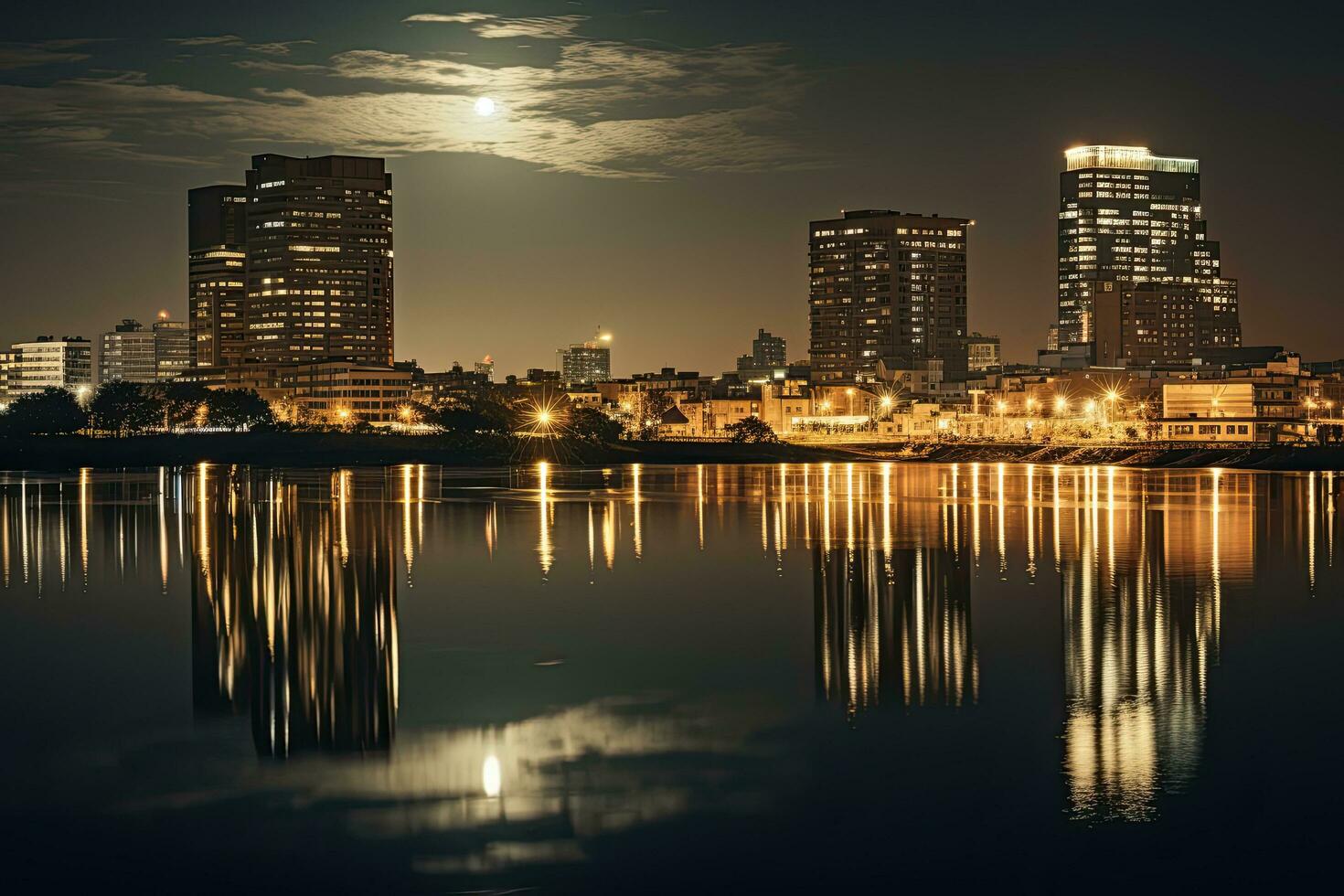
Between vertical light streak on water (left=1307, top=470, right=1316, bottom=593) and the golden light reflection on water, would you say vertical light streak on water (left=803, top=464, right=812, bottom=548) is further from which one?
vertical light streak on water (left=1307, top=470, right=1316, bottom=593)

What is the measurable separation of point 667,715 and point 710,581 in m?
17.4

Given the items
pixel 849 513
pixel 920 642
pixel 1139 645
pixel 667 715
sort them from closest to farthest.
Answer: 1. pixel 667 715
2. pixel 1139 645
3. pixel 920 642
4. pixel 849 513

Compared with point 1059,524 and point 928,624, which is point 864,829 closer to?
point 928,624

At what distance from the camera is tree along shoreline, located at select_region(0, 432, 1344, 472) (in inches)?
5600

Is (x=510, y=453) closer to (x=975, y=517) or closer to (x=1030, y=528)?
(x=975, y=517)

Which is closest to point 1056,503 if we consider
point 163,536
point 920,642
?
point 163,536

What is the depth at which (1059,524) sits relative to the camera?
60.3m

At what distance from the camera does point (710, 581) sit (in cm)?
4053

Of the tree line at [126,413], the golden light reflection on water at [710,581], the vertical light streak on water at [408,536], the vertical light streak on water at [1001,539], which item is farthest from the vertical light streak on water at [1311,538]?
the tree line at [126,413]

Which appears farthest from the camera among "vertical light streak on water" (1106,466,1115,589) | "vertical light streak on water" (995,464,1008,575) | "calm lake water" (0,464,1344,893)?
"vertical light streak on water" (995,464,1008,575)

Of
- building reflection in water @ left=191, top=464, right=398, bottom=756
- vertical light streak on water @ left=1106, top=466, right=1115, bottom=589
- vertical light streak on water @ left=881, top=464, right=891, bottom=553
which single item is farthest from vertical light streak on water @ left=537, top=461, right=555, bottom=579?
vertical light streak on water @ left=1106, top=466, right=1115, bottom=589

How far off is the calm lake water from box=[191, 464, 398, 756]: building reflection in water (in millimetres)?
147

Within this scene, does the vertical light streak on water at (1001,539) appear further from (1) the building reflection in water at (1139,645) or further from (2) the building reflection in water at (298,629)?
(2) the building reflection in water at (298,629)

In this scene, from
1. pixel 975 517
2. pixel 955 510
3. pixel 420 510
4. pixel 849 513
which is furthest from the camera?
pixel 955 510
